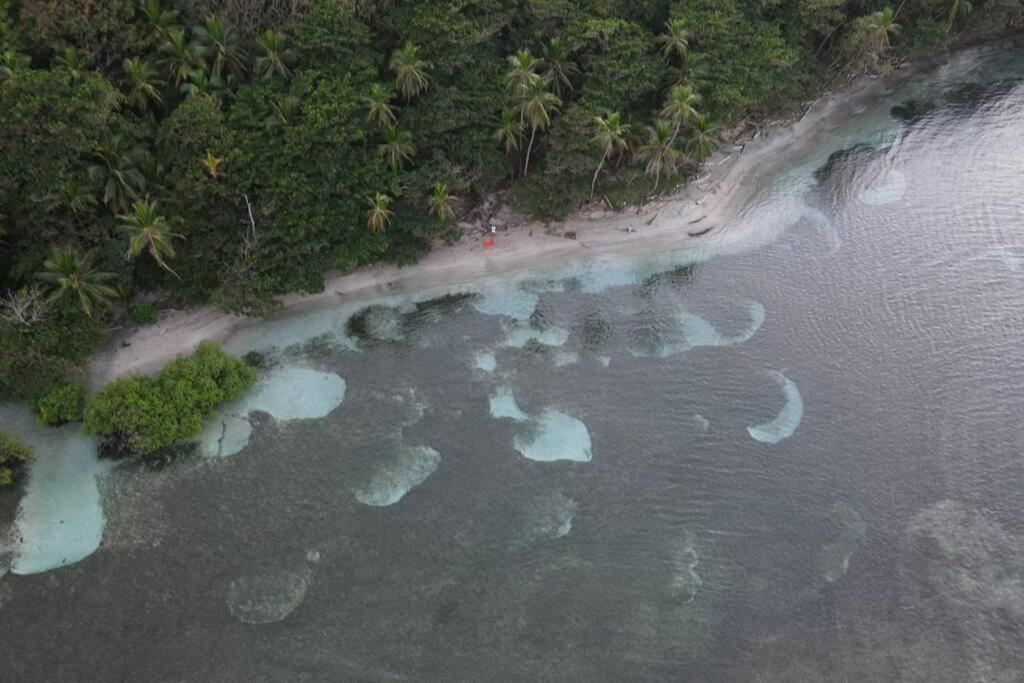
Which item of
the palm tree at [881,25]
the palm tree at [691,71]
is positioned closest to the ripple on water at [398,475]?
the palm tree at [691,71]

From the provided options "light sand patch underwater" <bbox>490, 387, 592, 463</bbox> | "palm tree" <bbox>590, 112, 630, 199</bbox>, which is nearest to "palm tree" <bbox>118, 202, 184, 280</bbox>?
"light sand patch underwater" <bbox>490, 387, 592, 463</bbox>

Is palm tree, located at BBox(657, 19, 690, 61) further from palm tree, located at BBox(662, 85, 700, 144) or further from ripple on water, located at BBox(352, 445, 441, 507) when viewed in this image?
ripple on water, located at BBox(352, 445, 441, 507)

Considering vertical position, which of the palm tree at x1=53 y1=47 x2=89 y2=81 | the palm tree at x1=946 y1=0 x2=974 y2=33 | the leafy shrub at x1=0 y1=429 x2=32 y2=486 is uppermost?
the palm tree at x1=946 y1=0 x2=974 y2=33

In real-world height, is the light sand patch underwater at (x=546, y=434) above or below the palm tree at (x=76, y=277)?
below

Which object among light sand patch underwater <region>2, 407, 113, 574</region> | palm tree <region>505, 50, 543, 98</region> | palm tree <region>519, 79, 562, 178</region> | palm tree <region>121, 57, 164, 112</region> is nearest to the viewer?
light sand patch underwater <region>2, 407, 113, 574</region>

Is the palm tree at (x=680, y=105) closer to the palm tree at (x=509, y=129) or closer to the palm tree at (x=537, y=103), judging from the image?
the palm tree at (x=537, y=103)

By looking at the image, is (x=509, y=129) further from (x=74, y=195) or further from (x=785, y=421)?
(x=74, y=195)
